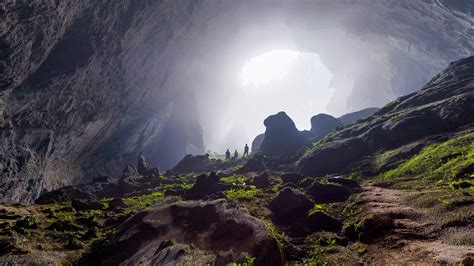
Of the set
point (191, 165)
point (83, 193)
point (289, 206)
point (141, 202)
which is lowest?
point (289, 206)

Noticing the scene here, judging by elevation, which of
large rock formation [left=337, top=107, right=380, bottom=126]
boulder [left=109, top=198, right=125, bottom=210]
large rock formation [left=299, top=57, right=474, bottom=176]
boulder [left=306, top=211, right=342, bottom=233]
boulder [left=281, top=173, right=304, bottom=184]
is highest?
large rock formation [left=337, top=107, right=380, bottom=126]

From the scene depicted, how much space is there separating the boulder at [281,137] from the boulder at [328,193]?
43.7 meters

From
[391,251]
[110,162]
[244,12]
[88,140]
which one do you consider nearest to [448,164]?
[391,251]

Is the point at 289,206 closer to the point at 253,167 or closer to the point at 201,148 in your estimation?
the point at 253,167

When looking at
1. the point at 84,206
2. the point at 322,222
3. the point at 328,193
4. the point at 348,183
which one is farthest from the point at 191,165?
the point at 322,222

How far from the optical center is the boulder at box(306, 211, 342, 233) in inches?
851

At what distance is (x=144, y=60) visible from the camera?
72938 millimetres

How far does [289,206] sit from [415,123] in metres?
28.5

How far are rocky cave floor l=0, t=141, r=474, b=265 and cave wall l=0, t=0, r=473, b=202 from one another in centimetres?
2334

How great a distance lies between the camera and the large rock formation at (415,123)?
136 ft

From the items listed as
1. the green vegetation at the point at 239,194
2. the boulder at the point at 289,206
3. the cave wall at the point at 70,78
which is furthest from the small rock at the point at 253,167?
the cave wall at the point at 70,78

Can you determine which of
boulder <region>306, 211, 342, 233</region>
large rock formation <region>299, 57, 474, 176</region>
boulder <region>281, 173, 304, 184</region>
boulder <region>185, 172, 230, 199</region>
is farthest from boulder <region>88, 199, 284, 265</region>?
large rock formation <region>299, 57, 474, 176</region>

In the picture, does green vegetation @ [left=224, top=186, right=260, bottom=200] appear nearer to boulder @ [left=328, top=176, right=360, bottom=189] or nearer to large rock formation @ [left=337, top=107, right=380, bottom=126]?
boulder @ [left=328, top=176, right=360, bottom=189]

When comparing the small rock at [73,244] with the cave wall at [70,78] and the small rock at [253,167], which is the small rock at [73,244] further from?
the small rock at [253,167]
